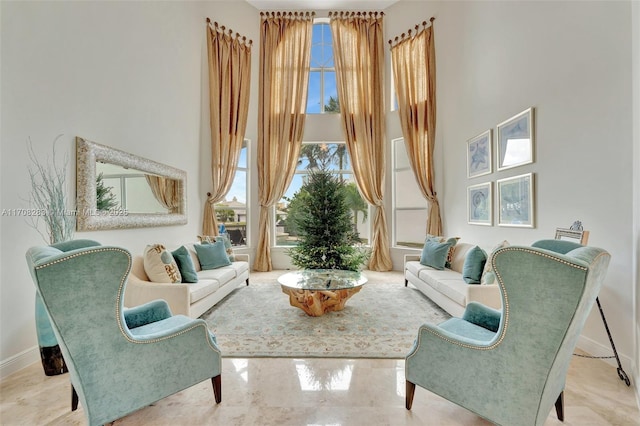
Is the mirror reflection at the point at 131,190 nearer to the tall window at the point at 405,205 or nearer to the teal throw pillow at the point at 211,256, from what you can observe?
the teal throw pillow at the point at 211,256

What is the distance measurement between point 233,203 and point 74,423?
4.60 m

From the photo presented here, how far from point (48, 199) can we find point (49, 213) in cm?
25

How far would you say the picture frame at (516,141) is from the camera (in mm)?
3139

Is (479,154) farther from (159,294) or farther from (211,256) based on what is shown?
(159,294)

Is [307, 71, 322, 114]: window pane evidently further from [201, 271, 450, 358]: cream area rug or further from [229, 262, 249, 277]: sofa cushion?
[201, 271, 450, 358]: cream area rug

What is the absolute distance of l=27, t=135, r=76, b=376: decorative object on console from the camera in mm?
2105

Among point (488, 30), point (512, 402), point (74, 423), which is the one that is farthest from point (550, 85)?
point (74, 423)

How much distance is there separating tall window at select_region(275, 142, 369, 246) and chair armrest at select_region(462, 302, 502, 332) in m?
4.26

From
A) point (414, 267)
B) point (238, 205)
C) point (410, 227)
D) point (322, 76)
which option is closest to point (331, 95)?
point (322, 76)

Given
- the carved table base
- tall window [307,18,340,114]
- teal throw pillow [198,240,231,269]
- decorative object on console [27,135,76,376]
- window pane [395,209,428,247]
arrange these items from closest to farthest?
decorative object on console [27,135,76,376] < the carved table base < teal throw pillow [198,240,231,269] < window pane [395,209,428,247] < tall window [307,18,340,114]

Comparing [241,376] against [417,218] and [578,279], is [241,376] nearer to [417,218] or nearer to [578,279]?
[578,279]

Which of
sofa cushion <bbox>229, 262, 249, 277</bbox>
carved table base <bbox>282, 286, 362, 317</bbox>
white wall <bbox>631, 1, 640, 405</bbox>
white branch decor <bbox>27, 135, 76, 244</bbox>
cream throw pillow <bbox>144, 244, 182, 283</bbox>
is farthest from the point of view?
sofa cushion <bbox>229, 262, 249, 277</bbox>

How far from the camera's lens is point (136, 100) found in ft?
12.0

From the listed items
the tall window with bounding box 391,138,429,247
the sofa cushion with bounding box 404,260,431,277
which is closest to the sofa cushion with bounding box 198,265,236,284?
the sofa cushion with bounding box 404,260,431,277
